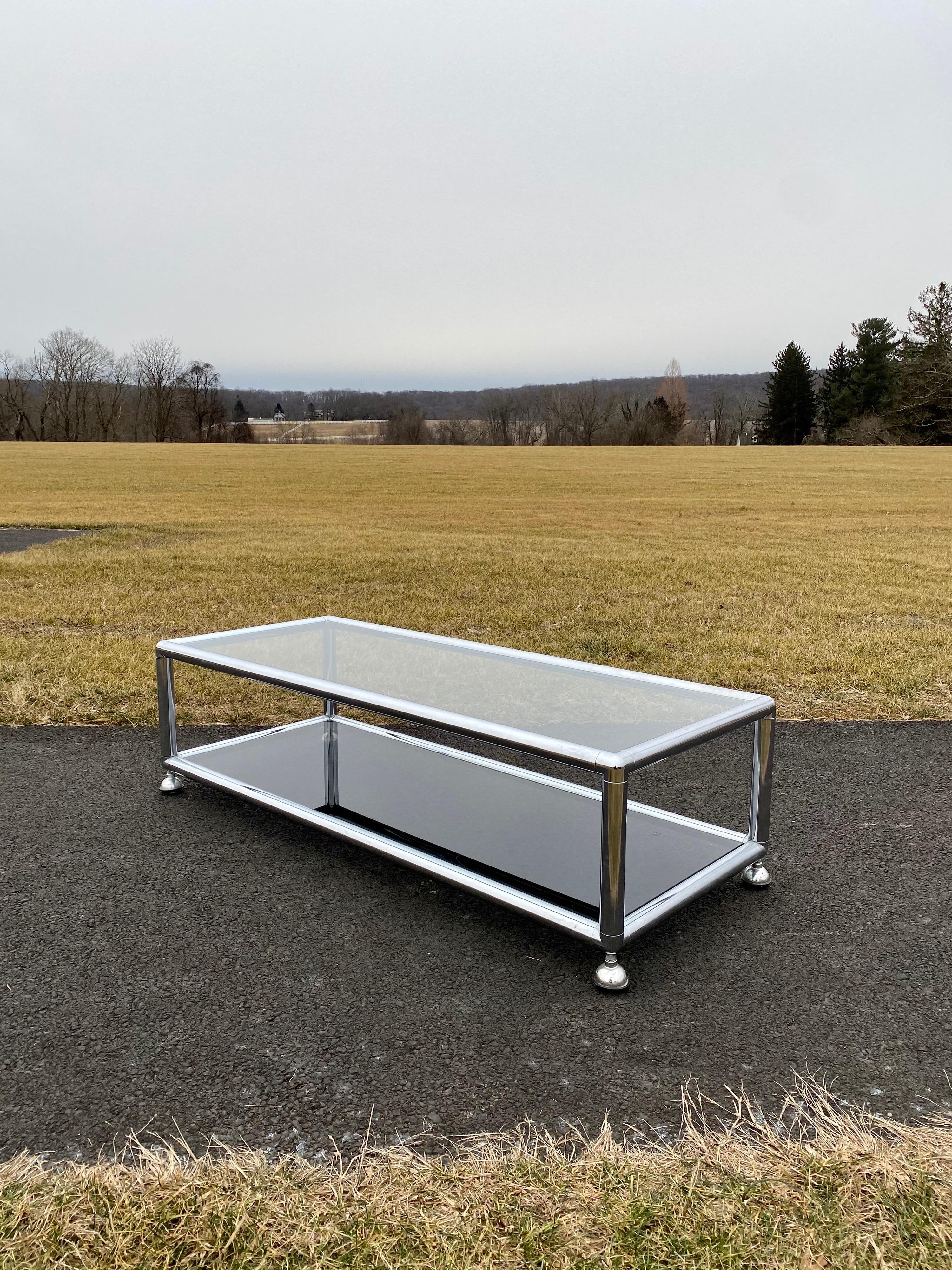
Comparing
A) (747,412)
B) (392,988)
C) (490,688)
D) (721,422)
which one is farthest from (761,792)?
(747,412)

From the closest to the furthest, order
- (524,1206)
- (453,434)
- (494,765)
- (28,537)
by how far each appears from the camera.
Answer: (524,1206), (494,765), (28,537), (453,434)

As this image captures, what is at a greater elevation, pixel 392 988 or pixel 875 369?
pixel 875 369

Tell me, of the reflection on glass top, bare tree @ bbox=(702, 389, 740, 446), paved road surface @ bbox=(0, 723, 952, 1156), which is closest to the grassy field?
the reflection on glass top

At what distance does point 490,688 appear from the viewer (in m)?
3.57

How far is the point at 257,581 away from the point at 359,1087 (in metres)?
7.56

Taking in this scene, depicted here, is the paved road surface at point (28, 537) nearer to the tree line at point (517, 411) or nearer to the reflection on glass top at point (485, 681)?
the reflection on glass top at point (485, 681)

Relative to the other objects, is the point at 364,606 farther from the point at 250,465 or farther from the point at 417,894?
the point at 250,465

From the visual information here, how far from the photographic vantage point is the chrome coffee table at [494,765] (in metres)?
2.52

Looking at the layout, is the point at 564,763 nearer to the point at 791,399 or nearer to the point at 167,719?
the point at 167,719

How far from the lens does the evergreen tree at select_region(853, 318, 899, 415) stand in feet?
190

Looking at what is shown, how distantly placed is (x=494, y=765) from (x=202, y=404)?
67.1m

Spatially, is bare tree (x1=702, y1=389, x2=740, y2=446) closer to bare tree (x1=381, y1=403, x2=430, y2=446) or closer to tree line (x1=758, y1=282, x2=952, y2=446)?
tree line (x1=758, y1=282, x2=952, y2=446)

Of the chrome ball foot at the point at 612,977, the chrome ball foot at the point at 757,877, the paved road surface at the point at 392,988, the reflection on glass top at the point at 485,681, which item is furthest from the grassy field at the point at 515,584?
the chrome ball foot at the point at 612,977

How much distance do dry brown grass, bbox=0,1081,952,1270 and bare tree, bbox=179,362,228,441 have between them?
2646 inches
